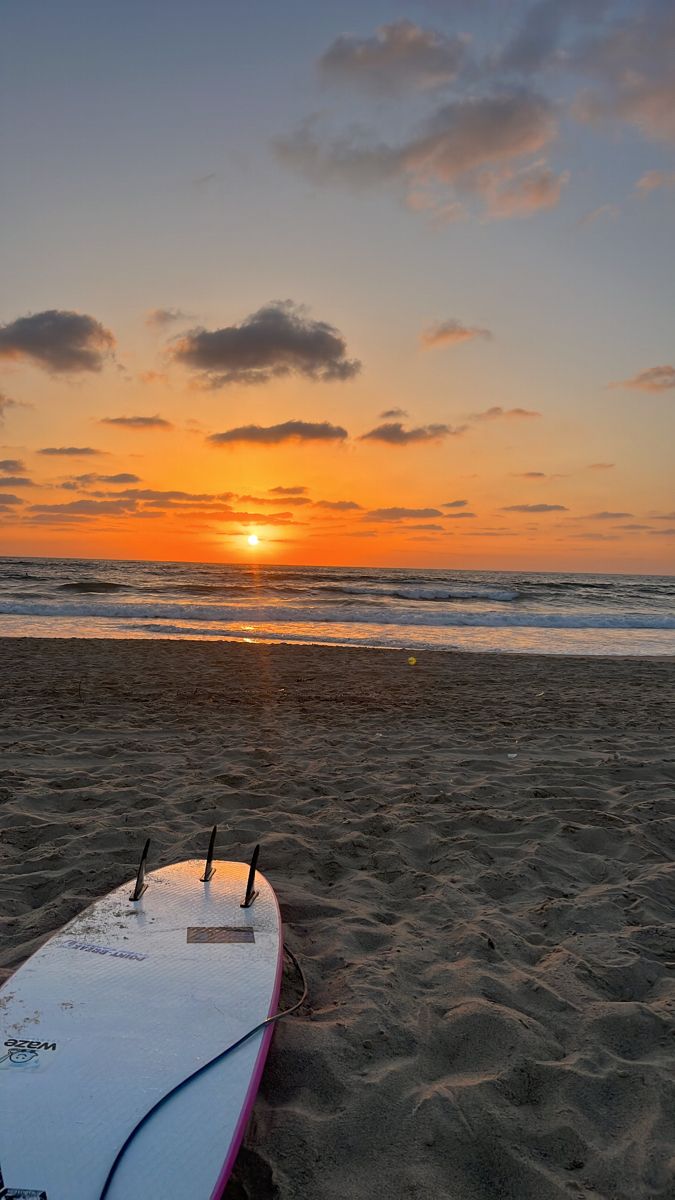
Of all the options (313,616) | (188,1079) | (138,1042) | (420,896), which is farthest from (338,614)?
Answer: (188,1079)

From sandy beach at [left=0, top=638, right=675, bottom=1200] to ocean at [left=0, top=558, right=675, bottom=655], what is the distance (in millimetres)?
7924

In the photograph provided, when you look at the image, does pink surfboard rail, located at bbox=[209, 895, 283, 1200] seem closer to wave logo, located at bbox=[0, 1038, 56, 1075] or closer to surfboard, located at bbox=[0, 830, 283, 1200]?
surfboard, located at bbox=[0, 830, 283, 1200]

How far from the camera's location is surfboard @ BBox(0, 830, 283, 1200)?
1764 millimetres

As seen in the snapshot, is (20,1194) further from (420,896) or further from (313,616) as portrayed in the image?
(313,616)

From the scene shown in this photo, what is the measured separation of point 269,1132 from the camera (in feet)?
6.69

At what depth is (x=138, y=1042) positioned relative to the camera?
221cm

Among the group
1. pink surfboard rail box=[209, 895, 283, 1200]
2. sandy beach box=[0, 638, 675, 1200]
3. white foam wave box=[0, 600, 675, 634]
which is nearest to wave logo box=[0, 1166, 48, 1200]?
pink surfboard rail box=[209, 895, 283, 1200]

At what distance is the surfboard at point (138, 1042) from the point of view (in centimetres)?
176

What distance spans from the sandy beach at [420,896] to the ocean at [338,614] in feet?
26.0

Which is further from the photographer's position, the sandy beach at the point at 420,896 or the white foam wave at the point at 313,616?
the white foam wave at the point at 313,616

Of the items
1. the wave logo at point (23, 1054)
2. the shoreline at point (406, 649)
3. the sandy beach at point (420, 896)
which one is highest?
the shoreline at point (406, 649)

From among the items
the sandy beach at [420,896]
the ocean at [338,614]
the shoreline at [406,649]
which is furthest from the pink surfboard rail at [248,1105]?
the ocean at [338,614]

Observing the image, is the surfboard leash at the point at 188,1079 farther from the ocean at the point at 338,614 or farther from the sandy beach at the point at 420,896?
the ocean at the point at 338,614

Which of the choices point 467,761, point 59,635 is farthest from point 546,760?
point 59,635
